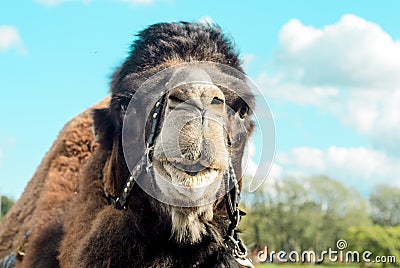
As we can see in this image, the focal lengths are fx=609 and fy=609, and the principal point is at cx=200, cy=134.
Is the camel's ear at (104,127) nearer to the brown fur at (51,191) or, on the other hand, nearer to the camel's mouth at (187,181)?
the brown fur at (51,191)

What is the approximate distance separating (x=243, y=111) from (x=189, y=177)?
926mm

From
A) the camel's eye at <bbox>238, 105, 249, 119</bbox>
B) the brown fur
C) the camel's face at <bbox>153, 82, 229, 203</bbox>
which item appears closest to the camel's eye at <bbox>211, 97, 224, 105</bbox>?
Answer: the camel's face at <bbox>153, 82, 229, 203</bbox>

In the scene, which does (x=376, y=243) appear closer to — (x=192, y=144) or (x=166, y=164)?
(x=166, y=164)

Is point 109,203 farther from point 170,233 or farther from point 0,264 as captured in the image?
point 0,264

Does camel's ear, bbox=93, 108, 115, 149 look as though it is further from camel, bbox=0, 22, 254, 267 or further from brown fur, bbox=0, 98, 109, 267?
brown fur, bbox=0, 98, 109, 267

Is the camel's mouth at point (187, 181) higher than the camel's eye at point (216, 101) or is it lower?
lower

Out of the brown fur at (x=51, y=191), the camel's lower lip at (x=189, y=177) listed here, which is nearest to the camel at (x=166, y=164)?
the camel's lower lip at (x=189, y=177)

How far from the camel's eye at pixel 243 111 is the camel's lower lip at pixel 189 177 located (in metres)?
0.74

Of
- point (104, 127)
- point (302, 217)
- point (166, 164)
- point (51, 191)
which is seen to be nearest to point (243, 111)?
point (166, 164)

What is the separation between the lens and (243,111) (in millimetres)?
4402

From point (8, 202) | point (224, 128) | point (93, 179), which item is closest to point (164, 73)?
point (224, 128)

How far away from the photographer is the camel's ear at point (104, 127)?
16.5 feet

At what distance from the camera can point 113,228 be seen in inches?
168

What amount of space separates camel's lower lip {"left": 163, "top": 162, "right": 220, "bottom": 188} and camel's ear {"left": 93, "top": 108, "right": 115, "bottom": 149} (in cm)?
139
